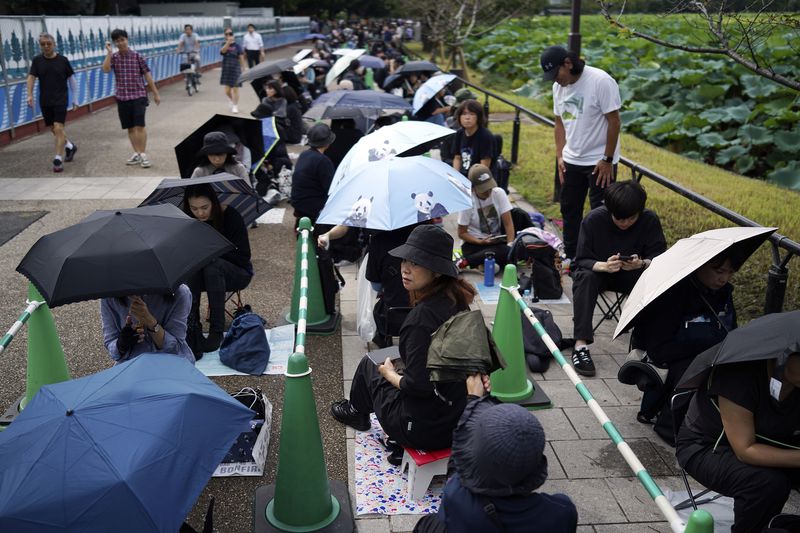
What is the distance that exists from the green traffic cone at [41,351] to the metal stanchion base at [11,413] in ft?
0.13

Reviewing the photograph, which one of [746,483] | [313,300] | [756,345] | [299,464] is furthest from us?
[313,300]

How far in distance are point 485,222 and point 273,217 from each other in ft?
11.4

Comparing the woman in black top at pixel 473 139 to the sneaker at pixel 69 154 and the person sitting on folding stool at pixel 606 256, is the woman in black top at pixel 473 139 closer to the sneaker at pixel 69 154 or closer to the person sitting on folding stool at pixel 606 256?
the person sitting on folding stool at pixel 606 256

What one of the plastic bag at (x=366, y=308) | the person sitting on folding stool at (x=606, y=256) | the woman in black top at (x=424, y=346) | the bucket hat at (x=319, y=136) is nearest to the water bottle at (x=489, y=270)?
the person sitting on folding stool at (x=606, y=256)

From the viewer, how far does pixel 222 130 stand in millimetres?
8352

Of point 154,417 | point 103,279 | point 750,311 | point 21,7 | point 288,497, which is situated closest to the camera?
point 154,417

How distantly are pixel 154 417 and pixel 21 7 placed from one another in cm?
3996

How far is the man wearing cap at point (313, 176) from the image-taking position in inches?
303

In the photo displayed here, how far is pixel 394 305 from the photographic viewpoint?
539 centimetres

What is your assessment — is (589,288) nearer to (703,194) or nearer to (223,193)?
(223,193)

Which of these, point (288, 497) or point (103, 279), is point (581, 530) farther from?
point (103, 279)

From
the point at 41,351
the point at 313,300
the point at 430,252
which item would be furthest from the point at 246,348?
the point at 430,252

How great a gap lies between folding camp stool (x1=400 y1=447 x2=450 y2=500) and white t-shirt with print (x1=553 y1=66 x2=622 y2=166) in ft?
13.3

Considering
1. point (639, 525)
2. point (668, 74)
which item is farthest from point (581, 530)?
point (668, 74)
